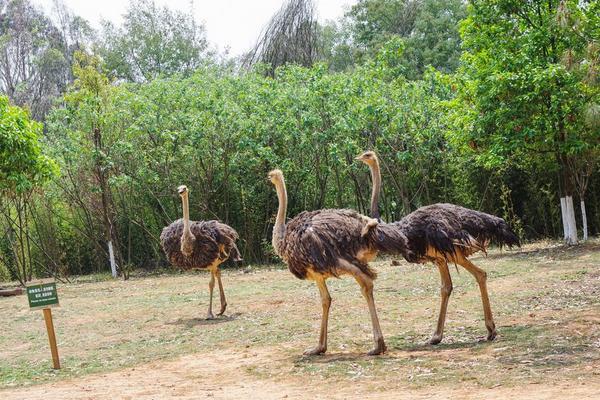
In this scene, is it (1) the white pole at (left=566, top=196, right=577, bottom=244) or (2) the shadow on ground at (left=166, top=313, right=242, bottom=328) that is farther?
(1) the white pole at (left=566, top=196, right=577, bottom=244)

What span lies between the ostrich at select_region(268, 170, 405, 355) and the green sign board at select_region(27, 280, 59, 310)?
101 inches

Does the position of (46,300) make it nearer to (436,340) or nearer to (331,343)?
A: (331,343)

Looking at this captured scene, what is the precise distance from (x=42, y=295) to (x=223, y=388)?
277cm

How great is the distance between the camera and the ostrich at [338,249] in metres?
7.21

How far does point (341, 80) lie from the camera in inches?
714

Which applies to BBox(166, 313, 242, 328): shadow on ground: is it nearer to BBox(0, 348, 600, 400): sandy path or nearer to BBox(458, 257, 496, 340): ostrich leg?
BBox(0, 348, 600, 400): sandy path

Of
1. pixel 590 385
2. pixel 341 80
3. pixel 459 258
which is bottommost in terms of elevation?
pixel 590 385

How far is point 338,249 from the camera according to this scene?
734 centimetres

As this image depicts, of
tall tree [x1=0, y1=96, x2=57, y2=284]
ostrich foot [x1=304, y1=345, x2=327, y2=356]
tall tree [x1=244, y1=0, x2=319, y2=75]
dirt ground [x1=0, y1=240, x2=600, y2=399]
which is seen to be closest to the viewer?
dirt ground [x1=0, y1=240, x2=600, y2=399]

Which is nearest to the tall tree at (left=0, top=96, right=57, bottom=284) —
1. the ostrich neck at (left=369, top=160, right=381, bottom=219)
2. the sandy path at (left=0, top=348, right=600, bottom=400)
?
the sandy path at (left=0, top=348, right=600, bottom=400)

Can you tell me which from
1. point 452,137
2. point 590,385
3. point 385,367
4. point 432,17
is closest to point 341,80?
point 452,137

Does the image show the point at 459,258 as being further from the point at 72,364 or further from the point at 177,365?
the point at 72,364

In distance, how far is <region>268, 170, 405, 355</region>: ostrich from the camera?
23.7 ft

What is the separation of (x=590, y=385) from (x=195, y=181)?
14825 mm
